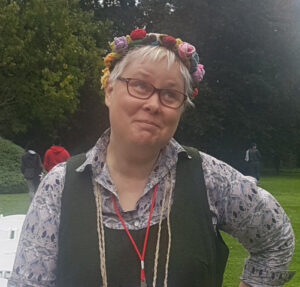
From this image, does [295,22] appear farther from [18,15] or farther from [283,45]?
[18,15]

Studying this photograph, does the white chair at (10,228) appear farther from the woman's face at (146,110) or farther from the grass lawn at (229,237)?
the woman's face at (146,110)

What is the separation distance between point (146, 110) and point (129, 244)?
38 cm

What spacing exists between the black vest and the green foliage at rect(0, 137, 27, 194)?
1456 centimetres

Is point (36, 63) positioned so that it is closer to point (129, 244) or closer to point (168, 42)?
point (168, 42)

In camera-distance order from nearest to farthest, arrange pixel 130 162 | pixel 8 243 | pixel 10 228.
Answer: pixel 130 162 < pixel 8 243 < pixel 10 228

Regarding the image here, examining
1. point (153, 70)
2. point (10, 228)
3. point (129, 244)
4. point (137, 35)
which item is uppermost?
point (137, 35)

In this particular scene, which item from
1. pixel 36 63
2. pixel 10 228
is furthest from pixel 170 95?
pixel 36 63

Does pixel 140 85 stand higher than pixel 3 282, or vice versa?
pixel 140 85

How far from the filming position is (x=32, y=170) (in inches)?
462

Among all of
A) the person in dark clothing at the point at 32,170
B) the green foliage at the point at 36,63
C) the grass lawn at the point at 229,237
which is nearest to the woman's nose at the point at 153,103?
the grass lawn at the point at 229,237

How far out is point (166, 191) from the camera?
5.64 ft

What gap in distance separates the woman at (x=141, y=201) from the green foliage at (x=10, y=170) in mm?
14528

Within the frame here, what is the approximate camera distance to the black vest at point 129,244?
1631 millimetres

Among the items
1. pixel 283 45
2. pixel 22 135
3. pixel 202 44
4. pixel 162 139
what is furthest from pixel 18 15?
pixel 162 139
